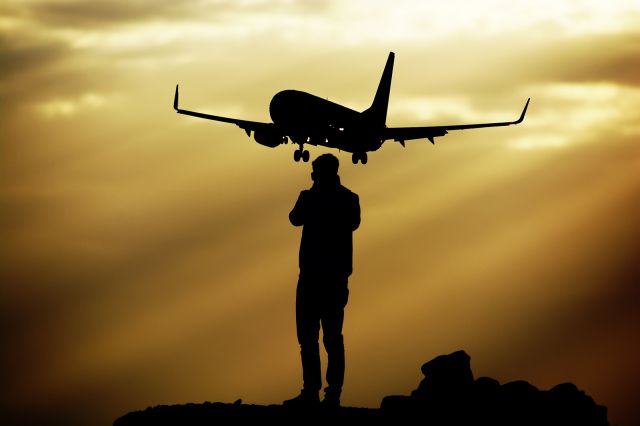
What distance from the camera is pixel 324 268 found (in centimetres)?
1420

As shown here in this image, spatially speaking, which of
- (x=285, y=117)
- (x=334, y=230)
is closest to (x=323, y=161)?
(x=334, y=230)

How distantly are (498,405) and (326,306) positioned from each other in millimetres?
3404

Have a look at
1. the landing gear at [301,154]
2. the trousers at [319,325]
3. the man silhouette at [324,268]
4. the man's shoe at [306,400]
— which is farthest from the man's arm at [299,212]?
the landing gear at [301,154]

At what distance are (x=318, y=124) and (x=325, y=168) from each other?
4262cm

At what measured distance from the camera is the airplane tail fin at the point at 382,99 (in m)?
70.6

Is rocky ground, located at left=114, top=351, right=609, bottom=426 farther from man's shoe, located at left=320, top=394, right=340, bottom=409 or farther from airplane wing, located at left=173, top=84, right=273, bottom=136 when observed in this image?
airplane wing, located at left=173, top=84, right=273, bottom=136

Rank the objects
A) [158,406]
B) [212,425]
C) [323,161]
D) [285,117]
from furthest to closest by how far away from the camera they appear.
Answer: [285,117] → [158,406] → [212,425] → [323,161]

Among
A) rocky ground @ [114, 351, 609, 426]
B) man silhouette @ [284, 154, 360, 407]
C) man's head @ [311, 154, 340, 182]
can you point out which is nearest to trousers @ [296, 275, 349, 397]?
man silhouette @ [284, 154, 360, 407]

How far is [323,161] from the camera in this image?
558 inches

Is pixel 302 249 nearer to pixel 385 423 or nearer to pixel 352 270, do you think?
pixel 352 270

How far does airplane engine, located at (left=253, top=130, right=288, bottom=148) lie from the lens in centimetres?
5819

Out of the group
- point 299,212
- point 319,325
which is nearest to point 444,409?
point 319,325

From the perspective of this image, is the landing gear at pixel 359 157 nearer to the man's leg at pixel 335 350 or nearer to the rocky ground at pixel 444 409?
the rocky ground at pixel 444 409

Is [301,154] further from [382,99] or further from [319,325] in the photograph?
[319,325]
